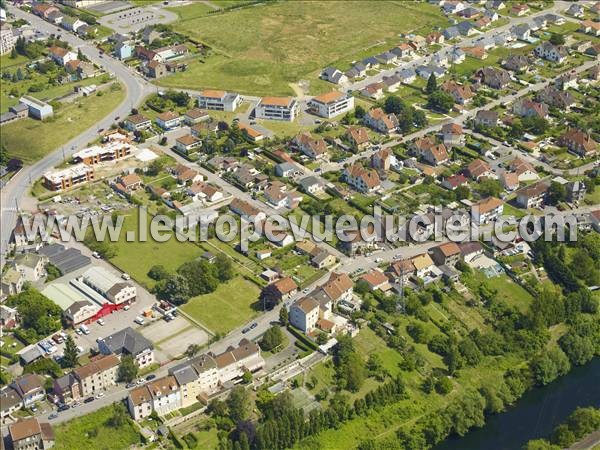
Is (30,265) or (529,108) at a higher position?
(529,108)

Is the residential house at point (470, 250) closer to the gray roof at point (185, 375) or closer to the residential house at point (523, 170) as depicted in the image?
the residential house at point (523, 170)

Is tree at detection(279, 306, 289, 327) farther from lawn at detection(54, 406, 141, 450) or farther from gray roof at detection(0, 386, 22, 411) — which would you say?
gray roof at detection(0, 386, 22, 411)

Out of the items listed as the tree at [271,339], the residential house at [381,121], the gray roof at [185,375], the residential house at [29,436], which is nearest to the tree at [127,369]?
the gray roof at [185,375]

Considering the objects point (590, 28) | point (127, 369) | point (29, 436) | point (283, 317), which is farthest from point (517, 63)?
point (29, 436)

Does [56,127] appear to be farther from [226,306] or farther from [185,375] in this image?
[185,375]

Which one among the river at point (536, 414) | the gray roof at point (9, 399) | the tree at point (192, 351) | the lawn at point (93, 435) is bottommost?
the river at point (536, 414)

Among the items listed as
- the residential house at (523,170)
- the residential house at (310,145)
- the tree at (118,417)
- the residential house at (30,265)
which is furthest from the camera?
the residential house at (310,145)

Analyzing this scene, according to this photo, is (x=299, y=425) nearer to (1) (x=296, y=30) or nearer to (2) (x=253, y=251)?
(2) (x=253, y=251)

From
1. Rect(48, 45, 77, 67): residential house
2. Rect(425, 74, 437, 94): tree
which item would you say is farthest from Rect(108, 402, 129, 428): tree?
Rect(48, 45, 77, 67): residential house
